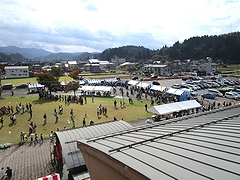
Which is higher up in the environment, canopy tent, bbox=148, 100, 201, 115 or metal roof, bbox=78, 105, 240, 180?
metal roof, bbox=78, 105, 240, 180

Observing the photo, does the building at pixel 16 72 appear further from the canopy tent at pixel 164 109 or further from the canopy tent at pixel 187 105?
the canopy tent at pixel 187 105

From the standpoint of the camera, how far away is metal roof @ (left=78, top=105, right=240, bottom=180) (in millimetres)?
3439

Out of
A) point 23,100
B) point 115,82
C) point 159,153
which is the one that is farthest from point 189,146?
point 115,82

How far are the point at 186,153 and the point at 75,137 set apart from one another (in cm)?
799

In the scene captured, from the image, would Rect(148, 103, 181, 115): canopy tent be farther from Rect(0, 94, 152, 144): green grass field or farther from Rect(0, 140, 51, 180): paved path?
Rect(0, 140, 51, 180): paved path

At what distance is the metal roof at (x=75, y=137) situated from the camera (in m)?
9.65

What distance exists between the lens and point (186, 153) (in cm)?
425

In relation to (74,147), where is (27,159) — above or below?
below

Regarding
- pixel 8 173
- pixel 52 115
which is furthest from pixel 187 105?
pixel 8 173

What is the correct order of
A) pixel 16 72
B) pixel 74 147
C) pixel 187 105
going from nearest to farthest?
pixel 74 147, pixel 187 105, pixel 16 72

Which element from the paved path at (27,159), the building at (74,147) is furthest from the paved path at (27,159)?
the building at (74,147)

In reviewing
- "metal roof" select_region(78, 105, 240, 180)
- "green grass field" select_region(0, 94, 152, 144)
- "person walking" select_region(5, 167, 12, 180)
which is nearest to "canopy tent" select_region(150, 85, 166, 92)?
"green grass field" select_region(0, 94, 152, 144)

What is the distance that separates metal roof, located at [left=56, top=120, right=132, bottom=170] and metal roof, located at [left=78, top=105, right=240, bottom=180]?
4.07 m

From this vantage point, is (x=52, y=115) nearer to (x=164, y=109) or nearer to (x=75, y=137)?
(x=75, y=137)
